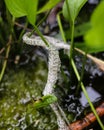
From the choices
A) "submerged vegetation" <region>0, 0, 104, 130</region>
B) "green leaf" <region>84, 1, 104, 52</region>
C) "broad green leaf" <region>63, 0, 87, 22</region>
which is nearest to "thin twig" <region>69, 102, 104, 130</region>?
"submerged vegetation" <region>0, 0, 104, 130</region>

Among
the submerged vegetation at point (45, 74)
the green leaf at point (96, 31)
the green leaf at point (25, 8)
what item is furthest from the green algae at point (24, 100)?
the green leaf at point (96, 31)

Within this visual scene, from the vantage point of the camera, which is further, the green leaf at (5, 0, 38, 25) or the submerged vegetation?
the submerged vegetation

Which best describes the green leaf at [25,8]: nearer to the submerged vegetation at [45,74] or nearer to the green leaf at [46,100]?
the submerged vegetation at [45,74]

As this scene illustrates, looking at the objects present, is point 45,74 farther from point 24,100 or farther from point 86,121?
point 86,121

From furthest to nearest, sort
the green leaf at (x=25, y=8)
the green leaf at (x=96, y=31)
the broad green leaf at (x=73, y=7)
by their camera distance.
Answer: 1. the broad green leaf at (x=73, y=7)
2. the green leaf at (x=25, y=8)
3. the green leaf at (x=96, y=31)

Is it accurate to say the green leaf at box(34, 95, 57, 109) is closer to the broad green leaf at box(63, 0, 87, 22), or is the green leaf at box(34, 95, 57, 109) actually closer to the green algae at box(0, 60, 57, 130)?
the green algae at box(0, 60, 57, 130)

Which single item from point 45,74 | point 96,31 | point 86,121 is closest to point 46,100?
point 86,121

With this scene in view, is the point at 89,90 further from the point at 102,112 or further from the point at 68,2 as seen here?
→ the point at 68,2

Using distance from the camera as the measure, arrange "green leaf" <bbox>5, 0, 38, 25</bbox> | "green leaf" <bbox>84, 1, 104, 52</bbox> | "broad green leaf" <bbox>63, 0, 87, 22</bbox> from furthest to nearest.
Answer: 1. "broad green leaf" <bbox>63, 0, 87, 22</bbox>
2. "green leaf" <bbox>5, 0, 38, 25</bbox>
3. "green leaf" <bbox>84, 1, 104, 52</bbox>

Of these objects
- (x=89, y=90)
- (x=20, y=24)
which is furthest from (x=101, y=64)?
(x=20, y=24)
